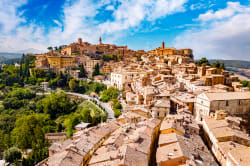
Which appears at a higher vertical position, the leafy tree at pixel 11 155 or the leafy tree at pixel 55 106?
the leafy tree at pixel 55 106

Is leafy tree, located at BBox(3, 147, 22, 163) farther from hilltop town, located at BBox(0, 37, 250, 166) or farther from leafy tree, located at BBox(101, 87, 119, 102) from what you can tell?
leafy tree, located at BBox(101, 87, 119, 102)

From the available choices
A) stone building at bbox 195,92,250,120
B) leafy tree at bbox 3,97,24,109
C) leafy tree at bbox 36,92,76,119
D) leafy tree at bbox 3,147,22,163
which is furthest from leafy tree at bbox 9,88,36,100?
stone building at bbox 195,92,250,120

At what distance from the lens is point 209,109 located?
1942 cm

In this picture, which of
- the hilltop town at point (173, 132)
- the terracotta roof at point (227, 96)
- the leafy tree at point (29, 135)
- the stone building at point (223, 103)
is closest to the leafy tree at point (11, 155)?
the leafy tree at point (29, 135)

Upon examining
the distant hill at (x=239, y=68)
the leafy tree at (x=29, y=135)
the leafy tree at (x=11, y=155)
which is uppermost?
the distant hill at (x=239, y=68)

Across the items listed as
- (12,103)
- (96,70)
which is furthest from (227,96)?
(12,103)

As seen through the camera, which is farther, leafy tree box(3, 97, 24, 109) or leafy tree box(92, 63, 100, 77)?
leafy tree box(92, 63, 100, 77)

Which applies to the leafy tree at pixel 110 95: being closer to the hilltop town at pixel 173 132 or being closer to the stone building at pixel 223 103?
the hilltop town at pixel 173 132

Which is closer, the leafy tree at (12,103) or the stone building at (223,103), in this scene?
the stone building at (223,103)

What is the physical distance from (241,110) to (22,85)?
52009mm

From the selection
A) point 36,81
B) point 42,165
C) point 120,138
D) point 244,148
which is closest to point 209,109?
point 244,148

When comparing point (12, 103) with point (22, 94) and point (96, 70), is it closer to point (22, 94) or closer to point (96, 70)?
point (22, 94)

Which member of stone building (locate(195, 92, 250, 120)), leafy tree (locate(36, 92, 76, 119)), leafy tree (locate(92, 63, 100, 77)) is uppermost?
leafy tree (locate(92, 63, 100, 77))

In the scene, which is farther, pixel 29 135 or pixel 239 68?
pixel 239 68
